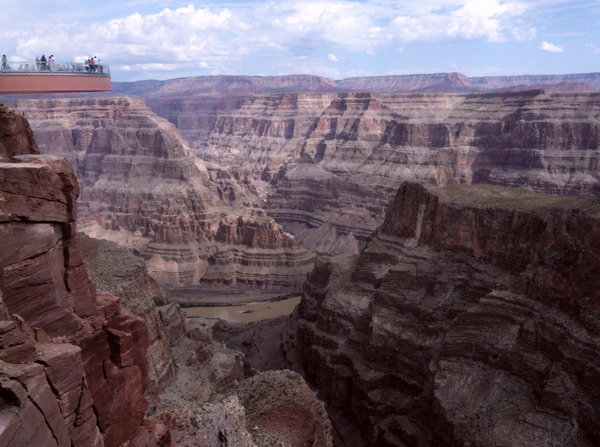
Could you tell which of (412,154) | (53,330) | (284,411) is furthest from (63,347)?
(412,154)

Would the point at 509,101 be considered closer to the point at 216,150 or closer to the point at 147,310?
the point at 216,150

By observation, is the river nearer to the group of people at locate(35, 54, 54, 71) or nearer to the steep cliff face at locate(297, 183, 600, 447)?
the steep cliff face at locate(297, 183, 600, 447)

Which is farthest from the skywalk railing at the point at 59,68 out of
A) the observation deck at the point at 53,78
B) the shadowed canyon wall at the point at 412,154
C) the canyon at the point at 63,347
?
the shadowed canyon wall at the point at 412,154

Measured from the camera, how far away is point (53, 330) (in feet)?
36.6

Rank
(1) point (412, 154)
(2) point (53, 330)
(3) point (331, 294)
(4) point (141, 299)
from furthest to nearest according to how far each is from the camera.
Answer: (1) point (412, 154) → (3) point (331, 294) → (4) point (141, 299) → (2) point (53, 330)

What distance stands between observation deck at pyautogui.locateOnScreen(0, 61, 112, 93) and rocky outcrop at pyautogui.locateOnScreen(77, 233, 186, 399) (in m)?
10.4

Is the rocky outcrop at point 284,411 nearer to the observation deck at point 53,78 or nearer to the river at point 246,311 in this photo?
the observation deck at point 53,78

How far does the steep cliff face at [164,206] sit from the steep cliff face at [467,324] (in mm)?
28771

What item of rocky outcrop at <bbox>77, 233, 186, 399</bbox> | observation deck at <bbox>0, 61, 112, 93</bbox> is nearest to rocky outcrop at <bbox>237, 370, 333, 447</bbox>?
rocky outcrop at <bbox>77, 233, 186, 399</bbox>

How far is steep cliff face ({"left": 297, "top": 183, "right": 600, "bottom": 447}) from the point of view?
23328 millimetres

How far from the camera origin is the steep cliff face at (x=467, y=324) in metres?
23.3

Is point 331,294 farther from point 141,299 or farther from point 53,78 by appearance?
point 53,78

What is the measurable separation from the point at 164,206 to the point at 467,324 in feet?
179

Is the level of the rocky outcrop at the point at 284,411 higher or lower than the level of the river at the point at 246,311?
higher
